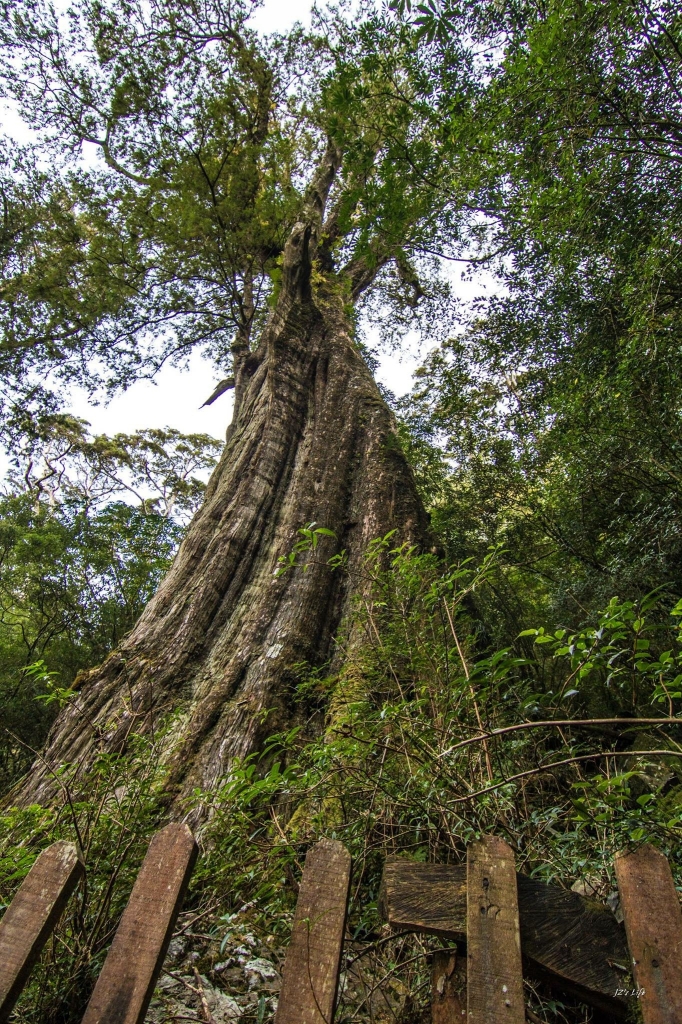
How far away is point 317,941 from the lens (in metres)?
1.17

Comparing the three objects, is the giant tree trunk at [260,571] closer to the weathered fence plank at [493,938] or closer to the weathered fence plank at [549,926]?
the weathered fence plank at [549,926]

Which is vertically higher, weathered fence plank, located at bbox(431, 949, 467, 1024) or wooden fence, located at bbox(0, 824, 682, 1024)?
wooden fence, located at bbox(0, 824, 682, 1024)

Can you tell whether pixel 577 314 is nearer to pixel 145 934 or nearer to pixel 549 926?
pixel 549 926

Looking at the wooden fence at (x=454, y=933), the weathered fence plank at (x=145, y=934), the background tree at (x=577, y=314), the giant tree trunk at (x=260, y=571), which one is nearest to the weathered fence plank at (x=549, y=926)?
the wooden fence at (x=454, y=933)

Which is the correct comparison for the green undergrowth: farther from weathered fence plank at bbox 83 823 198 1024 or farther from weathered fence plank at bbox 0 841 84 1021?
weathered fence plank at bbox 83 823 198 1024

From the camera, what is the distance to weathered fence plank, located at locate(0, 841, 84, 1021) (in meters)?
1.16

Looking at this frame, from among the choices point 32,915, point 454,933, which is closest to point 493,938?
point 454,933

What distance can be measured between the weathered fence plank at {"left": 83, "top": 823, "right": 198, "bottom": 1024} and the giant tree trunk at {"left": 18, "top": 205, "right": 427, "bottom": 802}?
1.08 m

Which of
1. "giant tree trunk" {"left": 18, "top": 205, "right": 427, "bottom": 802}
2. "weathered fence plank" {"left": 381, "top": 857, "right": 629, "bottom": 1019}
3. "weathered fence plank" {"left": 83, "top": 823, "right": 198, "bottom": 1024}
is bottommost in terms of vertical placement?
"weathered fence plank" {"left": 381, "top": 857, "right": 629, "bottom": 1019}

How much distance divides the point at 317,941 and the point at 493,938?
1.23ft

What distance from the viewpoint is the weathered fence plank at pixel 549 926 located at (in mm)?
1134

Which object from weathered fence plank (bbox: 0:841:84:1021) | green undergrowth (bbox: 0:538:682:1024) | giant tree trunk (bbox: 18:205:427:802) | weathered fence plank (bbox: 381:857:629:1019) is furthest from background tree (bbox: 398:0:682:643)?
weathered fence plank (bbox: 0:841:84:1021)

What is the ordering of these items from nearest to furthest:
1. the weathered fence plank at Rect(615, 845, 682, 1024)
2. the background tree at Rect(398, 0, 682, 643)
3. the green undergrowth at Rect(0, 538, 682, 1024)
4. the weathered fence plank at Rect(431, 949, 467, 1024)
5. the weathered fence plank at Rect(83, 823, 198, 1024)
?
the weathered fence plank at Rect(615, 845, 682, 1024) < the weathered fence plank at Rect(83, 823, 198, 1024) < the weathered fence plank at Rect(431, 949, 467, 1024) < the green undergrowth at Rect(0, 538, 682, 1024) < the background tree at Rect(398, 0, 682, 643)

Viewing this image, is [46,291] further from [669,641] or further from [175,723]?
[669,641]
